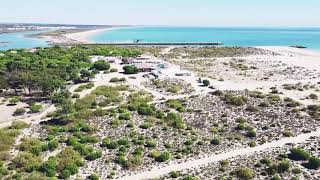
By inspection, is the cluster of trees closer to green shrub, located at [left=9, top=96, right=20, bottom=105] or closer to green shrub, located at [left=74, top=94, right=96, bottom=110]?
green shrub, located at [left=9, top=96, right=20, bottom=105]

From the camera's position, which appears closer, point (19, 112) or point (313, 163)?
point (313, 163)

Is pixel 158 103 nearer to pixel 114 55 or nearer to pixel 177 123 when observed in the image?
pixel 177 123

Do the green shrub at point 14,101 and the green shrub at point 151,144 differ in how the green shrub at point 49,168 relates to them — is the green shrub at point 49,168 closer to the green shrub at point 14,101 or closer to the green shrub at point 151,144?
the green shrub at point 151,144

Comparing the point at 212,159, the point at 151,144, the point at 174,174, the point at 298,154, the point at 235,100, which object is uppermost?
the point at 235,100

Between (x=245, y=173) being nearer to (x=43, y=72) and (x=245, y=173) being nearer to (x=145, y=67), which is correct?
(x=43, y=72)

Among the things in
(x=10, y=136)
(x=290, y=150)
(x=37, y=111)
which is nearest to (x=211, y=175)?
(x=290, y=150)

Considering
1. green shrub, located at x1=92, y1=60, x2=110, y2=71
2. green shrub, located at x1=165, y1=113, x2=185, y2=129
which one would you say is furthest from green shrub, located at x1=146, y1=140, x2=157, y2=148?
green shrub, located at x1=92, y1=60, x2=110, y2=71

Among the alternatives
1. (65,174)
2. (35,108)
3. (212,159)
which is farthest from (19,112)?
(212,159)

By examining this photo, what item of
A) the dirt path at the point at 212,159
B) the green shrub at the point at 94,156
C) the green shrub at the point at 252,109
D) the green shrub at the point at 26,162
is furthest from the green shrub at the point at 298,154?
the green shrub at the point at 26,162

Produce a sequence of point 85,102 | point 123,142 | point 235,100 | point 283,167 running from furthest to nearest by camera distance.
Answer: point 235,100 → point 85,102 → point 123,142 → point 283,167
